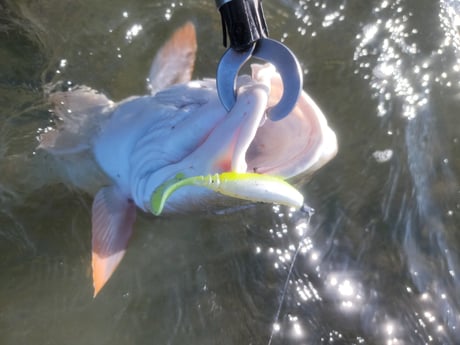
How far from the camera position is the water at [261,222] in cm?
288

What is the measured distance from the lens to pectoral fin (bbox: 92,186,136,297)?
7.95ft

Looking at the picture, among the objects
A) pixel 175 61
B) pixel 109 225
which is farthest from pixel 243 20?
pixel 175 61

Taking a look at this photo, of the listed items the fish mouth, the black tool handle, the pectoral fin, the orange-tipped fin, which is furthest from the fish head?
the orange-tipped fin

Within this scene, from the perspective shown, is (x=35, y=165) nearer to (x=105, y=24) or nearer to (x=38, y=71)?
(x=38, y=71)

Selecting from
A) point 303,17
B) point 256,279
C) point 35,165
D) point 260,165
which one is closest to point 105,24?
point 35,165

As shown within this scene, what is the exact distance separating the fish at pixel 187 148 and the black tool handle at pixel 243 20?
0.16 metres

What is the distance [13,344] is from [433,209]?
2411mm

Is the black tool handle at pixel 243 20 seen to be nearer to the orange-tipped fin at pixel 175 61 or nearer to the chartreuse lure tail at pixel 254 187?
the chartreuse lure tail at pixel 254 187

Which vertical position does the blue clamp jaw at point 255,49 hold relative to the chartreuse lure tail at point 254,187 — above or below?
above

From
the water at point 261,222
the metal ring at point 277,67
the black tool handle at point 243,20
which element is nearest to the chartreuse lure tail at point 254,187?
the metal ring at point 277,67

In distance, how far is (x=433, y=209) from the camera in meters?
3.26

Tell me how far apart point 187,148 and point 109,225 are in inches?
28.4

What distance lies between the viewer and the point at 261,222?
3.04m

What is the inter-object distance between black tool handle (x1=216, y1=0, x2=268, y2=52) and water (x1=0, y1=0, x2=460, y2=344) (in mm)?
1437
